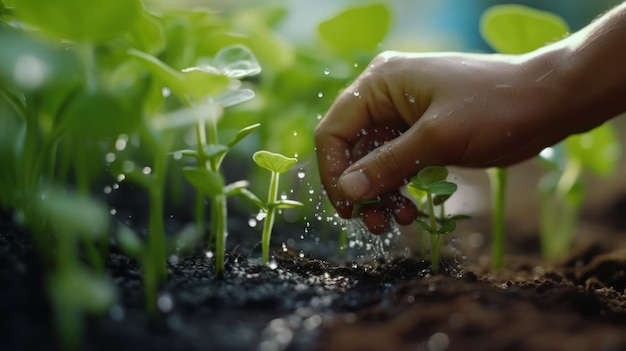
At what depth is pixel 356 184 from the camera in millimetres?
984

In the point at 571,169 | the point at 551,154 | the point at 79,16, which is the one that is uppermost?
the point at 79,16

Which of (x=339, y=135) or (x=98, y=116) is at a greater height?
(x=98, y=116)

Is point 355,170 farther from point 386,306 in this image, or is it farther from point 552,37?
point 552,37

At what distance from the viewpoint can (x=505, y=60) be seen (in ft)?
3.42

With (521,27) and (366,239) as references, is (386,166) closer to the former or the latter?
(366,239)

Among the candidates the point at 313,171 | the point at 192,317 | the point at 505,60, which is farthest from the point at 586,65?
the point at 313,171

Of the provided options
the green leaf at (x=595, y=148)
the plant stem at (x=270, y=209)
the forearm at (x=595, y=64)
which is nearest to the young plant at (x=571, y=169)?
the green leaf at (x=595, y=148)

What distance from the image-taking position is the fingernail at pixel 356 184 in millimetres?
983

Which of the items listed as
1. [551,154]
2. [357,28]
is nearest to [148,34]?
[357,28]

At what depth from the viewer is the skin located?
0.98 meters

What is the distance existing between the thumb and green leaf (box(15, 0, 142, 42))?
0.45 m

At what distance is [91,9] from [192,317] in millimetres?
362

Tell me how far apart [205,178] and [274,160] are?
0.49 feet

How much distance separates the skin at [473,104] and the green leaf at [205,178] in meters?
0.26
